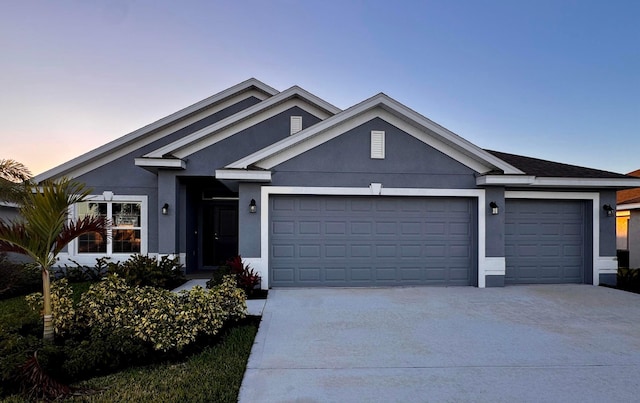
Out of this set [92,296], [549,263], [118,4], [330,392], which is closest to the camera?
[330,392]

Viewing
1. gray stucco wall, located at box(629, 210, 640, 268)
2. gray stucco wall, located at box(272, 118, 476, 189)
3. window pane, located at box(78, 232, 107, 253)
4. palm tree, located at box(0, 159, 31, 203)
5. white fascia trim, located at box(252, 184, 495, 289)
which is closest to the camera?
palm tree, located at box(0, 159, 31, 203)

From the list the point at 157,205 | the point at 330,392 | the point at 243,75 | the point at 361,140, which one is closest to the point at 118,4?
the point at 243,75

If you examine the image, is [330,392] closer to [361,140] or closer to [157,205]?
[361,140]

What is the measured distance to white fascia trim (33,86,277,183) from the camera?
10.4 meters

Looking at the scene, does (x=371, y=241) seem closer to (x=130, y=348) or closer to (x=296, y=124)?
(x=296, y=124)

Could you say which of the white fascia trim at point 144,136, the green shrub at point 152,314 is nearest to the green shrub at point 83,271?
the white fascia trim at point 144,136

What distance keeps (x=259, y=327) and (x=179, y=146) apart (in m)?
6.22

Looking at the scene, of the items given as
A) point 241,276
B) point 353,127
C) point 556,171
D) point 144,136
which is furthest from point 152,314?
point 556,171

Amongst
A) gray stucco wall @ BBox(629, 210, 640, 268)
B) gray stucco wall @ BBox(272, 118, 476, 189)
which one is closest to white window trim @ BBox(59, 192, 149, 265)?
gray stucco wall @ BBox(272, 118, 476, 189)

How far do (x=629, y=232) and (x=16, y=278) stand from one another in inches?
753

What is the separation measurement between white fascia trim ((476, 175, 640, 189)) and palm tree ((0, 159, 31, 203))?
10698mm

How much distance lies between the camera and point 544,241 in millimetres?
9484

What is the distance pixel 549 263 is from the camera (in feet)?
31.1

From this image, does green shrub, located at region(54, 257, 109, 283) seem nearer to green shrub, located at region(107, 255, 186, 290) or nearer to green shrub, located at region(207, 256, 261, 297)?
green shrub, located at region(107, 255, 186, 290)
